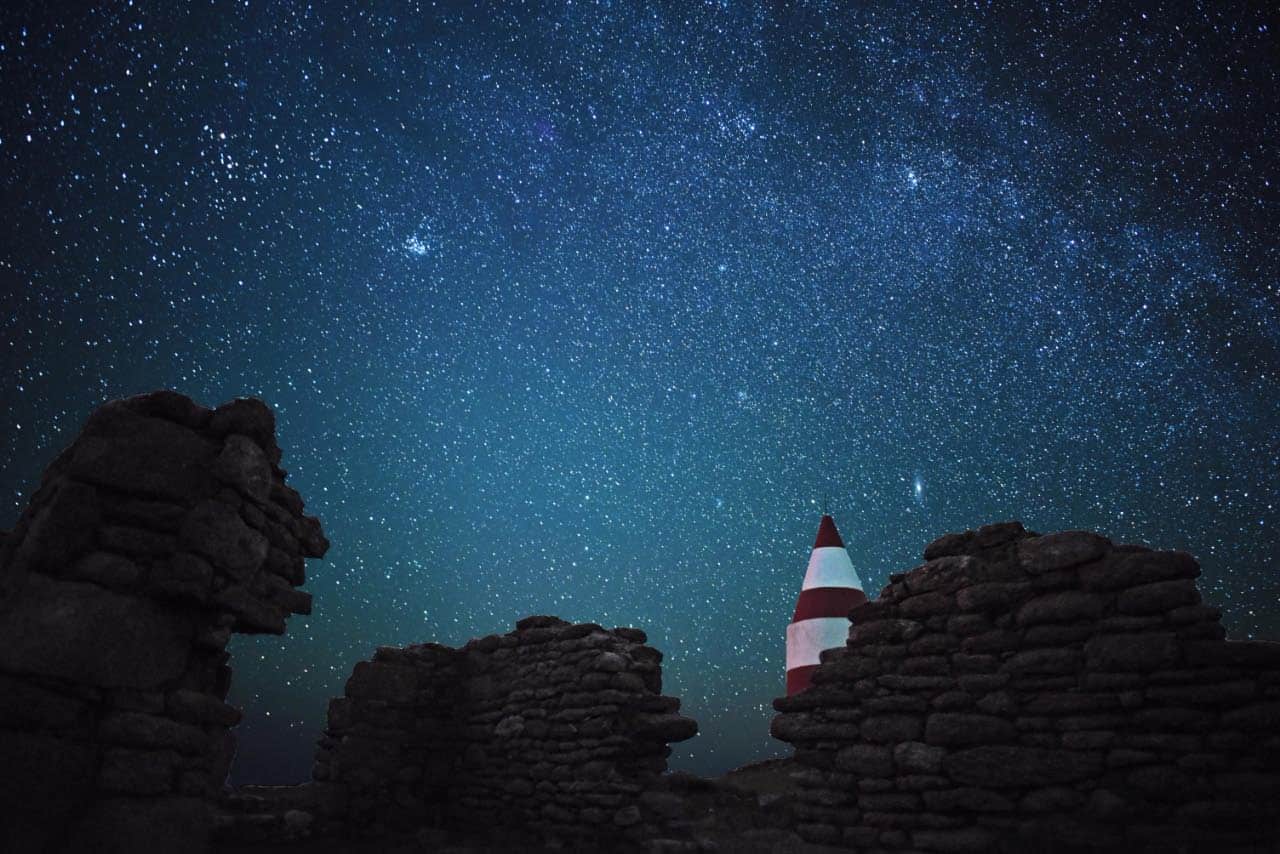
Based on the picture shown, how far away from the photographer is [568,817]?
6.99 metres

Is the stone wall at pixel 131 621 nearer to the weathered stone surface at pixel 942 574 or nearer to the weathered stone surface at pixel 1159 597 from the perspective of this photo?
the weathered stone surface at pixel 942 574

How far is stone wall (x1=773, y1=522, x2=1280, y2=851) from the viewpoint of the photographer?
12.6 ft

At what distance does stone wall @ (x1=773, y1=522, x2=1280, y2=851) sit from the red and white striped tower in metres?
6.38

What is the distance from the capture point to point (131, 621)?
11.2ft

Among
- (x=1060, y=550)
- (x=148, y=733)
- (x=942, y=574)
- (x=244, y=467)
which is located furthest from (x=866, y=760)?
(x=244, y=467)

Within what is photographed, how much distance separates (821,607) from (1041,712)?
7674 millimetres

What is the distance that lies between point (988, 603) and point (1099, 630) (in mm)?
691

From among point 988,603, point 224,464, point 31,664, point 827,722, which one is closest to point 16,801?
point 31,664

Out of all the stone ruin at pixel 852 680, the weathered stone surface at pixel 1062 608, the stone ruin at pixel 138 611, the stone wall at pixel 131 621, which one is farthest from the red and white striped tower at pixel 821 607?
the stone wall at pixel 131 621

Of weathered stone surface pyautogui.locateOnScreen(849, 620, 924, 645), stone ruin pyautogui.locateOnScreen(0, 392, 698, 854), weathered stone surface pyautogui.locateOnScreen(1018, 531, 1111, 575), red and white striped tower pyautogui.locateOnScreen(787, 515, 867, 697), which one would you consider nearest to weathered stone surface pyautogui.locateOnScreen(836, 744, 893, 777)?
weathered stone surface pyautogui.locateOnScreen(849, 620, 924, 645)

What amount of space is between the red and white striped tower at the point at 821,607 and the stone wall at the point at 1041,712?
20.9 ft

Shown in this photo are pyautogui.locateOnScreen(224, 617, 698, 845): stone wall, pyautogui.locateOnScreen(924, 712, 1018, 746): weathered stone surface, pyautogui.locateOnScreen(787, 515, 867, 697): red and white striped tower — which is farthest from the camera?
pyautogui.locateOnScreen(787, 515, 867, 697): red and white striped tower

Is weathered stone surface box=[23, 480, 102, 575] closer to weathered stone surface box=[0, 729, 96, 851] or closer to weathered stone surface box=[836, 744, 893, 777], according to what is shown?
weathered stone surface box=[0, 729, 96, 851]

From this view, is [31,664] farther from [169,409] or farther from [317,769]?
[317,769]
